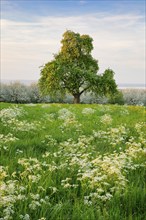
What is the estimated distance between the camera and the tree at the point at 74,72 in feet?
169

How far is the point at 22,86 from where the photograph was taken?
4055 inches

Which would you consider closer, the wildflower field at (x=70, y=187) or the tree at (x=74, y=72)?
the wildflower field at (x=70, y=187)

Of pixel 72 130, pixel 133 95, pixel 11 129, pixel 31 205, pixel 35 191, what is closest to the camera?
pixel 31 205

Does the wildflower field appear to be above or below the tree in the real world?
below

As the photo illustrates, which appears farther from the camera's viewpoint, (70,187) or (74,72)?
(74,72)

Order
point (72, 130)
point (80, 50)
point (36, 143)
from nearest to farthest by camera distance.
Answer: point (36, 143)
point (72, 130)
point (80, 50)

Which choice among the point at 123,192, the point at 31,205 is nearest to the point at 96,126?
the point at 123,192

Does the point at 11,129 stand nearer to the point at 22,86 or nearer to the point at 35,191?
the point at 35,191

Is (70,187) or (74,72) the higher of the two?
(74,72)

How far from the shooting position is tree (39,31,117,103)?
51375 millimetres

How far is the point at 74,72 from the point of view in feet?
167

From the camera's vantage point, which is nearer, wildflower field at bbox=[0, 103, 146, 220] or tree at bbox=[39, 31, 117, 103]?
wildflower field at bbox=[0, 103, 146, 220]

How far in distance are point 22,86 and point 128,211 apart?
324 feet

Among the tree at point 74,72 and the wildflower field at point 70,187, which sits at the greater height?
the tree at point 74,72
